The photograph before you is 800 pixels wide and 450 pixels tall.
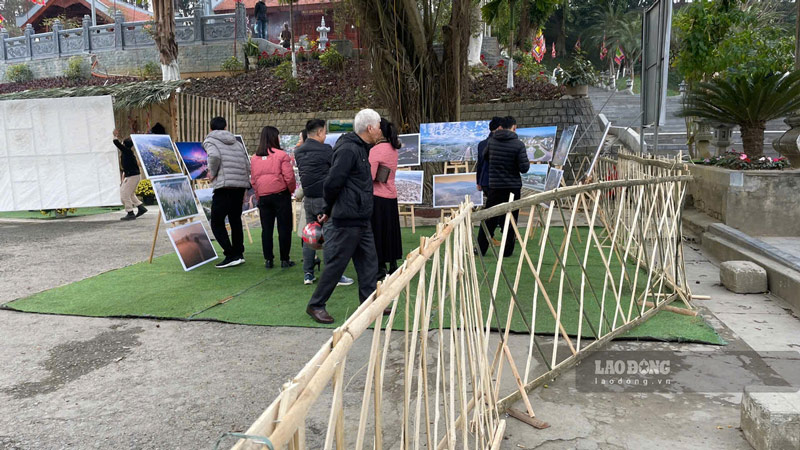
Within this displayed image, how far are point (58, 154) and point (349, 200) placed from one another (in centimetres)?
797

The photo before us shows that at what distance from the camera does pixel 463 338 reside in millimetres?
2441

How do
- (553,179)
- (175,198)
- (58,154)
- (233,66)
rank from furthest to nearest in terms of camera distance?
(233,66), (58,154), (553,179), (175,198)

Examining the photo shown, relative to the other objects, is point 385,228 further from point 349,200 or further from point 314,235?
point 349,200

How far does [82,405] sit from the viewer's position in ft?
11.2

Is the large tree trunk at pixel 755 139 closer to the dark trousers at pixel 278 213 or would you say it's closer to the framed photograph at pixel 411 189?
the framed photograph at pixel 411 189

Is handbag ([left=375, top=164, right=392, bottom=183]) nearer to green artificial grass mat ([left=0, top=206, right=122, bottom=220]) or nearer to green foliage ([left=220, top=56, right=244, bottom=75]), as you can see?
green artificial grass mat ([left=0, top=206, right=122, bottom=220])

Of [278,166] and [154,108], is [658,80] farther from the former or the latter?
[154,108]

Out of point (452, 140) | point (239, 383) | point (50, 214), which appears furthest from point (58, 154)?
point (239, 383)

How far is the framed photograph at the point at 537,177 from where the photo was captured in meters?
8.26

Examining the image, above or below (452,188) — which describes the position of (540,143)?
above

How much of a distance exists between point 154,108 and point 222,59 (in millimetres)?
9561

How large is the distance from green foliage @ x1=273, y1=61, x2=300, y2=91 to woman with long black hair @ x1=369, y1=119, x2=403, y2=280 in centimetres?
1508

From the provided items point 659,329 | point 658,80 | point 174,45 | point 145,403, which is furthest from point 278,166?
point 174,45

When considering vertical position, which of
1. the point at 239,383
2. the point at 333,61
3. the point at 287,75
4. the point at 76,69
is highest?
the point at 76,69
